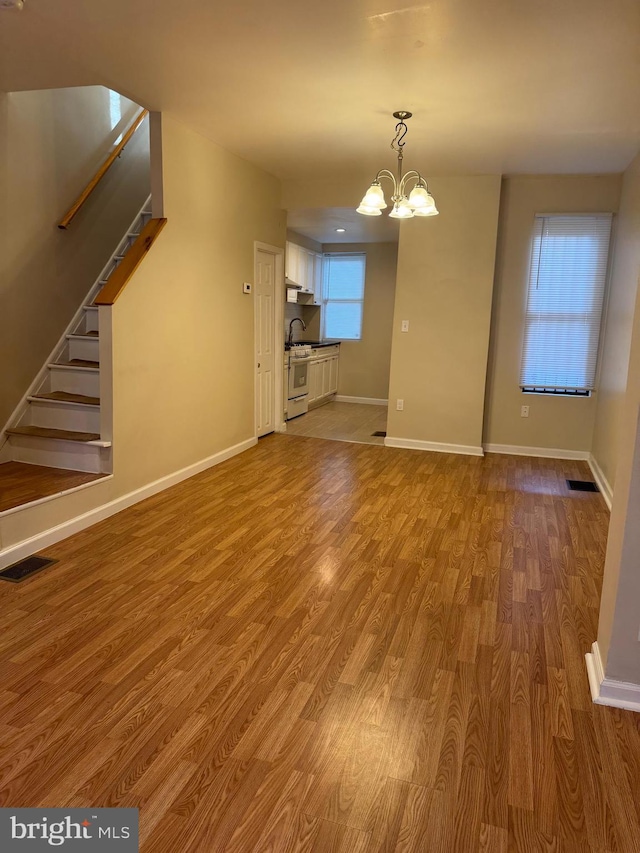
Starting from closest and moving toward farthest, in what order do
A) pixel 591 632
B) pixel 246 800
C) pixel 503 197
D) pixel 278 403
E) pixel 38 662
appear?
1. pixel 246 800
2. pixel 38 662
3. pixel 591 632
4. pixel 503 197
5. pixel 278 403

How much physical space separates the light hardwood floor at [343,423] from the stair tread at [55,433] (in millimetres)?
2906

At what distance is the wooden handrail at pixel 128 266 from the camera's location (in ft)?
11.7

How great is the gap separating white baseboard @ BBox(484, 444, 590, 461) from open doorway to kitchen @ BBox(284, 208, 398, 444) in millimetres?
2170

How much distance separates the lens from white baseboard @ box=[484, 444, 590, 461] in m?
5.70

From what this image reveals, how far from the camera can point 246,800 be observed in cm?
159

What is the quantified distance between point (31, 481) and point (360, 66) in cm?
315

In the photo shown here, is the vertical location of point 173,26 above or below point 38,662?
above

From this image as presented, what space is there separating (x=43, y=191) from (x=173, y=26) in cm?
201

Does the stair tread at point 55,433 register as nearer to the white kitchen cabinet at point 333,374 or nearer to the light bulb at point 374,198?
the light bulb at point 374,198

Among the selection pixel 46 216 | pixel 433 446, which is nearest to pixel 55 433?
pixel 46 216

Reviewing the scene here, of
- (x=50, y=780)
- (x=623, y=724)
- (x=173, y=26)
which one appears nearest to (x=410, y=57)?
(x=173, y=26)

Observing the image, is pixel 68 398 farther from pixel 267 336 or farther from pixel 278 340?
pixel 278 340

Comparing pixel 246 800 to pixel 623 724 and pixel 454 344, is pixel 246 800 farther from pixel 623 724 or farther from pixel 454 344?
pixel 454 344

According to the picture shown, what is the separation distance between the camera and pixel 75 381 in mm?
4281
